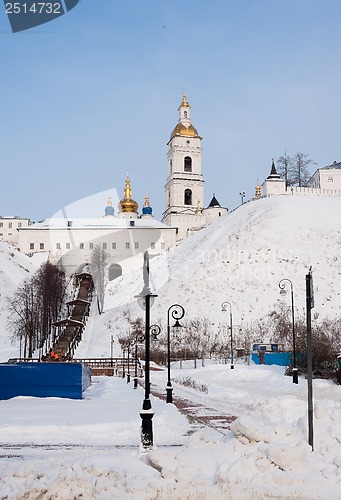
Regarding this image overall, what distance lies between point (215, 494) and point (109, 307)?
68.8 metres

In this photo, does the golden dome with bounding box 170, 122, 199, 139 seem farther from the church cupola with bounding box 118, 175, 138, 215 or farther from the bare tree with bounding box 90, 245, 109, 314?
the bare tree with bounding box 90, 245, 109, 314

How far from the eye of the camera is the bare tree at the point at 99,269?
268 ft

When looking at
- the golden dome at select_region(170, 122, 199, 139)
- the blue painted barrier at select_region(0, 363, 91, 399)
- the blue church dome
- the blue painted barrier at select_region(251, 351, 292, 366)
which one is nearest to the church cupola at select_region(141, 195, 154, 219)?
the blue church dome

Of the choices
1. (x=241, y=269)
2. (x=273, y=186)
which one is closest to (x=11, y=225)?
(x=273, y=186)

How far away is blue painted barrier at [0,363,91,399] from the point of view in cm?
2477

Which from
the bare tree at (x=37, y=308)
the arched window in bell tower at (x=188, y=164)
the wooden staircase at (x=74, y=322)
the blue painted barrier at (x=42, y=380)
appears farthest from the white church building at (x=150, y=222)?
the blue painted barrier at (x=42, y=380)

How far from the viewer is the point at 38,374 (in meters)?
25.0

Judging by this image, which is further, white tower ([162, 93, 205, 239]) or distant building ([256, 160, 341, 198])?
white tower ([162, 93, 205, 239])

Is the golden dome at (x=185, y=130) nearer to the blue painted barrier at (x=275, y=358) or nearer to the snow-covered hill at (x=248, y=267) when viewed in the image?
the snow-covered hill at (x=248, y=267)

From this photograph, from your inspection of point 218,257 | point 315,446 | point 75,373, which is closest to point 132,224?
point 218,257

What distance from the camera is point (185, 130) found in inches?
4697

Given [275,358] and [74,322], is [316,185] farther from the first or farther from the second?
[74,322]

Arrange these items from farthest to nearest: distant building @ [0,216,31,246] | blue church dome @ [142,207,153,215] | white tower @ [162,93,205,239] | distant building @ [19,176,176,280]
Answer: distant building @ [0,216,31,246] → blue church dome @ [142,207,153,215] → white tower @ [162,93,205,239] → distant building @ [19,176,176,280]

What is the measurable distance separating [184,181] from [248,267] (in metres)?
43.9
